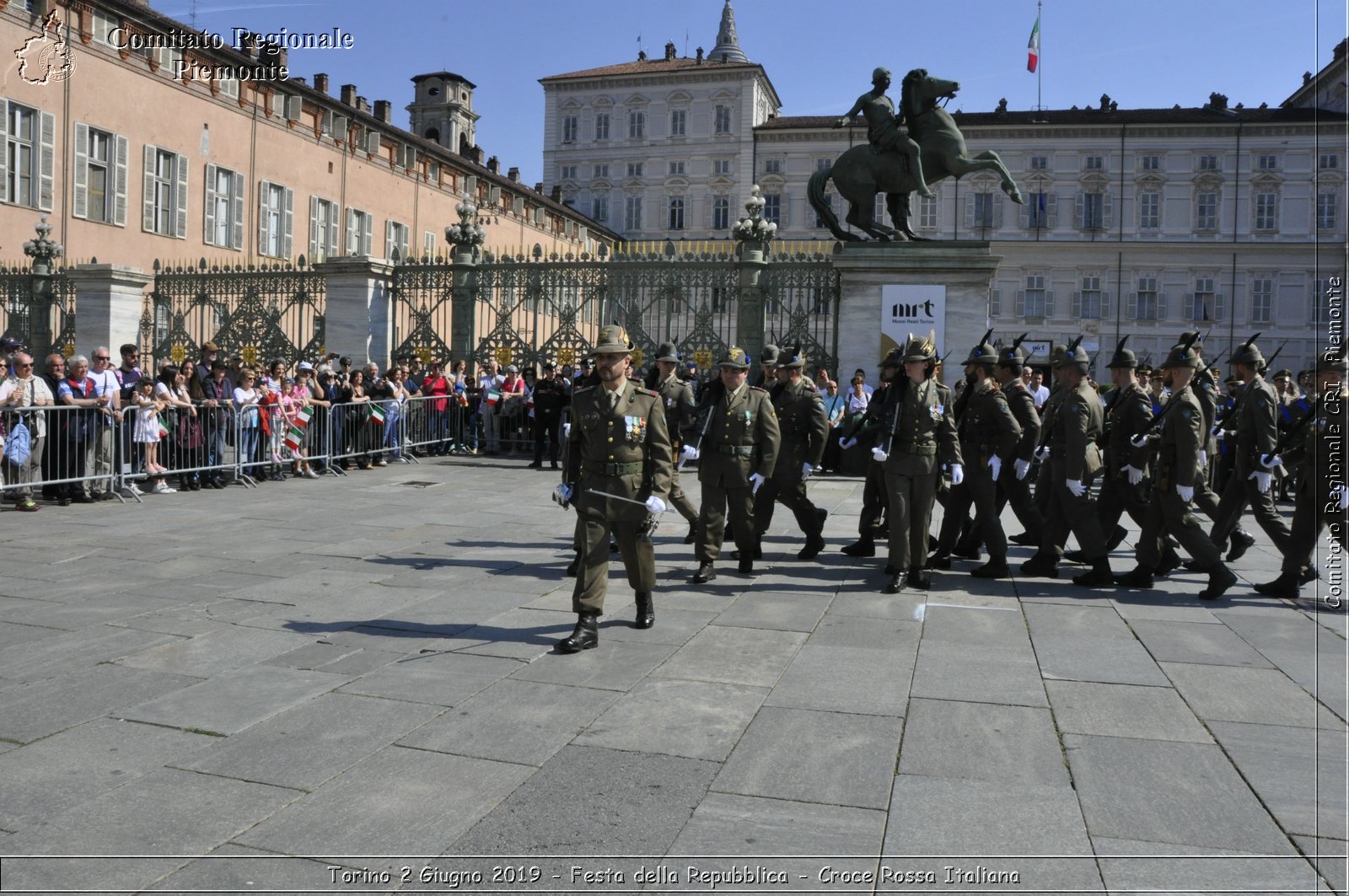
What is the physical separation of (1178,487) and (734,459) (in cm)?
341

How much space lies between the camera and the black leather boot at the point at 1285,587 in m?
8.52

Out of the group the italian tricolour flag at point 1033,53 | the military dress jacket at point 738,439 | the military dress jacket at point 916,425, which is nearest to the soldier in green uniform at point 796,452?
the military dress jacket at point 738,439

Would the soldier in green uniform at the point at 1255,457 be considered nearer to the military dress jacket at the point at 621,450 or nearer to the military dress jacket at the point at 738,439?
the military dress jacket at the point at 738,439

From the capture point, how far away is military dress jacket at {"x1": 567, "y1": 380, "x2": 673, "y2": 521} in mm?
6781

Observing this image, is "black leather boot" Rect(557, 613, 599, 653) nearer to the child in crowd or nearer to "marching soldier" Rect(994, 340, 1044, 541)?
"marching soldier" Rect(994, 340, 1044, 541)

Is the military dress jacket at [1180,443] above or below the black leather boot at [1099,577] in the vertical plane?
above

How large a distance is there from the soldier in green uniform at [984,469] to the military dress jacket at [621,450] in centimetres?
364

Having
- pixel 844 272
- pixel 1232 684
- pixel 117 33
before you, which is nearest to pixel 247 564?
pixel 1232 684

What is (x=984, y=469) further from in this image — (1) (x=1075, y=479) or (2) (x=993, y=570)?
(2) (x=993, y=570)

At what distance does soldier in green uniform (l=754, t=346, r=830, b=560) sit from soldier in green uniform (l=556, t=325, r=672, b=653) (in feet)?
9.53

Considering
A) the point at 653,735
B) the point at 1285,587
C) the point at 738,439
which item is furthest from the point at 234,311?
the point at 653,735

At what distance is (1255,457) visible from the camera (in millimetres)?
9047

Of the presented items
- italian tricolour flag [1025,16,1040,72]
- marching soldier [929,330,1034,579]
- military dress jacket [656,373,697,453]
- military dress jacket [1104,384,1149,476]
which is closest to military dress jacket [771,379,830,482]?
military dress jacket [656,373,697,453]

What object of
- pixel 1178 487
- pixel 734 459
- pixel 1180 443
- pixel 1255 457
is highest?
pixel 1180 443
